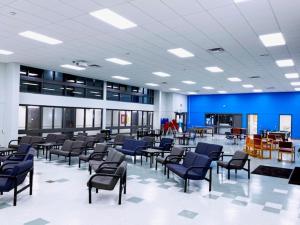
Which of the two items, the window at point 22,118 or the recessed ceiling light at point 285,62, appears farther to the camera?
the window at point 22,118

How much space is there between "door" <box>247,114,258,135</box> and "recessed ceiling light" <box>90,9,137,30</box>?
16606 mm

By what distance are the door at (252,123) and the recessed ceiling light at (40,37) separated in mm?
16710

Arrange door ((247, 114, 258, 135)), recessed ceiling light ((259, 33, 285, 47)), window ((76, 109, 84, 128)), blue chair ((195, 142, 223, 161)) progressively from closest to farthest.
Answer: recessed ceiling light ((259, 33, 285, 47))
blue chair ((195, 142, 223, 161))
window ((76, 109, 84, 128))
door ((247, 114, 258, 135))

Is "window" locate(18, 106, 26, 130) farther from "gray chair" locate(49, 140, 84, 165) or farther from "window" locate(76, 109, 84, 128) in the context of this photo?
"gray chair" locate(49, 140, 84, 165)

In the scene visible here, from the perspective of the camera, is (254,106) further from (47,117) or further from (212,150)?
(47,117)

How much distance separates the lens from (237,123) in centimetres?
1981

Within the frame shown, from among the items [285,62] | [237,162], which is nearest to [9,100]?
[237,162]

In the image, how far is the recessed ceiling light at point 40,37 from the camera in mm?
5996

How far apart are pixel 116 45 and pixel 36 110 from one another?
6204 millimetres

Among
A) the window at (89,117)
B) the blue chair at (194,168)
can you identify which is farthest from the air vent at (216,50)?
the window at (89,117)

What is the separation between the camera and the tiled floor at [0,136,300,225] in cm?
353

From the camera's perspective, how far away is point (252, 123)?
1942 cm

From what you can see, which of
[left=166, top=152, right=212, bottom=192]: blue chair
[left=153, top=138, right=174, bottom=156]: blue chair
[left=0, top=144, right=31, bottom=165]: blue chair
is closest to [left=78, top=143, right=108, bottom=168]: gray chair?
[left=0, top=144, right=31, bottom=165]: blue chair

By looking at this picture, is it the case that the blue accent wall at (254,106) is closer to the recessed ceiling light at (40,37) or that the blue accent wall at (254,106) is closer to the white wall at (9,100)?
the white wall at (9,100)
